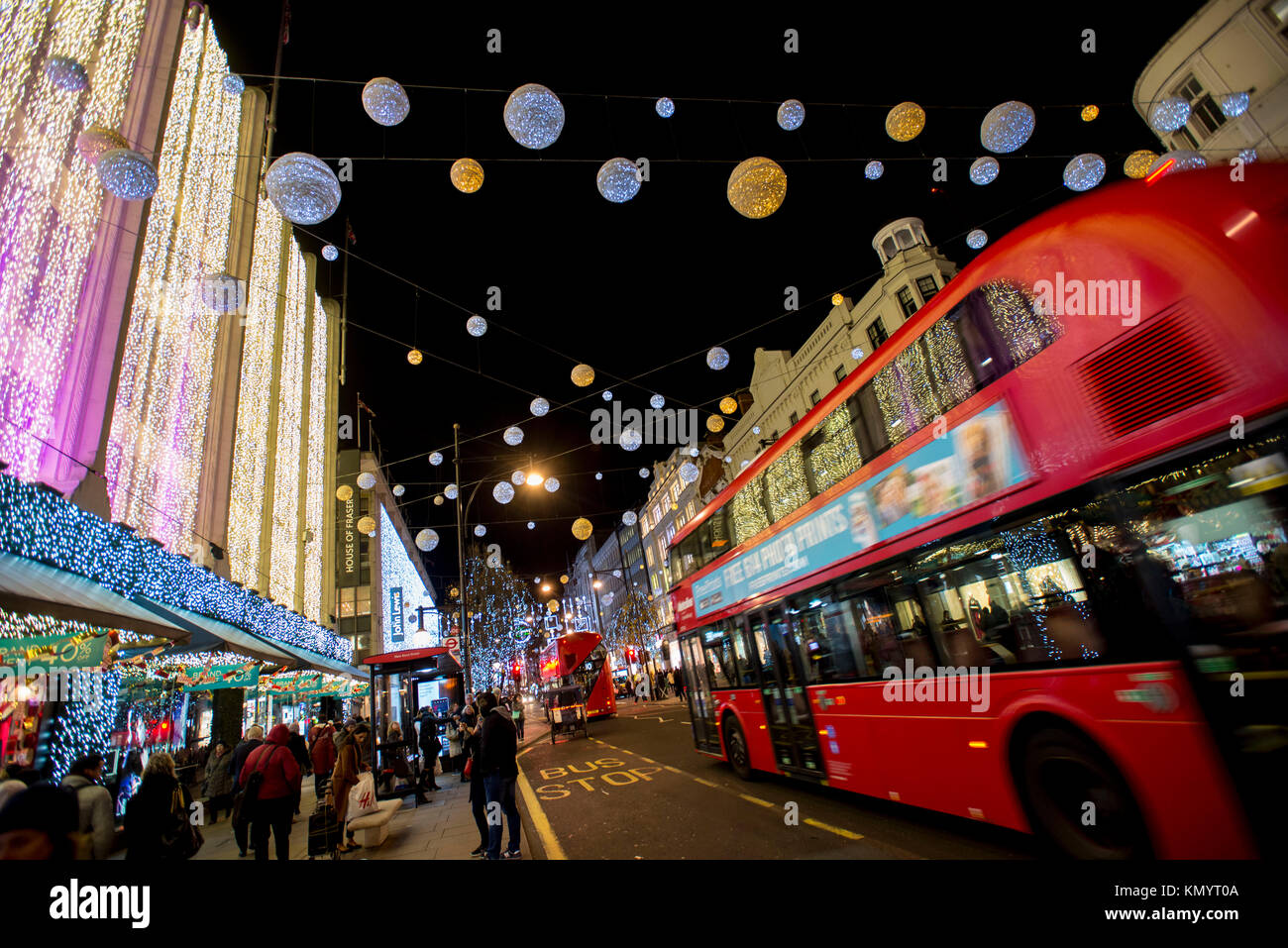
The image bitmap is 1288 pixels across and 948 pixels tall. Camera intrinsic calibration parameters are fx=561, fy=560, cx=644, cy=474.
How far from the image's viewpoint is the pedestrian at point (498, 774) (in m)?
6.08

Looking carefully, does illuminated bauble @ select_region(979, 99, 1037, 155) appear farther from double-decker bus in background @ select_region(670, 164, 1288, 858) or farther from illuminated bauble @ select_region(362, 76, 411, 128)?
illuminated bauble @ select_region(362, 76, 411, 128)

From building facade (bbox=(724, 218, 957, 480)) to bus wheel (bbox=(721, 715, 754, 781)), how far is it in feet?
49.2

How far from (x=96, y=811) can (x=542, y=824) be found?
5.08m

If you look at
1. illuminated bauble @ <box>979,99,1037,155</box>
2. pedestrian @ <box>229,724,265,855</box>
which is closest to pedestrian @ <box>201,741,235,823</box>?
pedestrian @ <box>229,724,265,855</box>

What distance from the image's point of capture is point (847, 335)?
28.2 metres

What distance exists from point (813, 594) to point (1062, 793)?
322 centimetres

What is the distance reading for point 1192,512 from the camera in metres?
3.63

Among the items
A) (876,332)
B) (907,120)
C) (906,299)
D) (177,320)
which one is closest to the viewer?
(907,120)

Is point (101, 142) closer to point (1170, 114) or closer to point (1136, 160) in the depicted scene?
point (1170, 114)

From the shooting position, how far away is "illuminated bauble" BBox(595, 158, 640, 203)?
24.0 ft

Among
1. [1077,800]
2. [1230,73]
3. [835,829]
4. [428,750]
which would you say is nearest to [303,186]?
[835,829]

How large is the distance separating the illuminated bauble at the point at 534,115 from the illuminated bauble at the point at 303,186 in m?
2.32
